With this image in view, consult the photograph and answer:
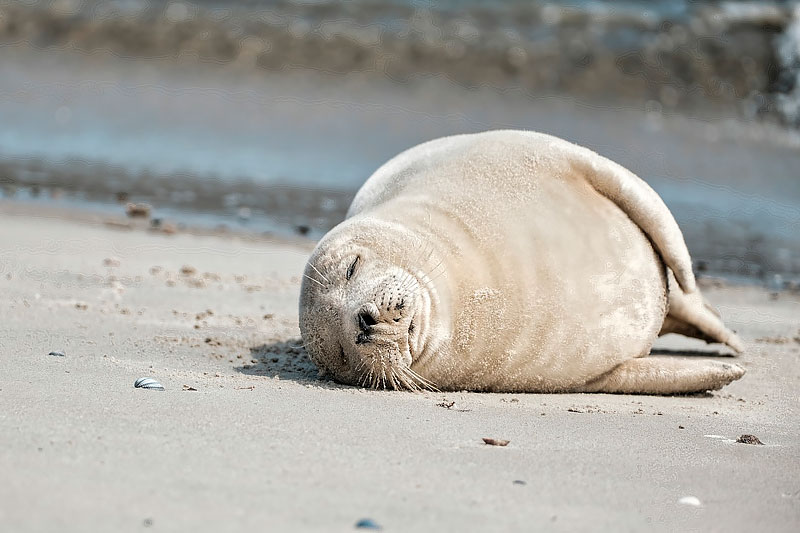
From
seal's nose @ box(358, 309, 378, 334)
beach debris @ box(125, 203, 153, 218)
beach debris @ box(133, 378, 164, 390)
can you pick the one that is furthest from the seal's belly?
beach debris @ box(125, 203, 153, 218)

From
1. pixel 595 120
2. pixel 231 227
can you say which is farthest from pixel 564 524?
pixel 595 120

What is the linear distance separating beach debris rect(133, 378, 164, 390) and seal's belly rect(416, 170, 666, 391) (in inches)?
38.8


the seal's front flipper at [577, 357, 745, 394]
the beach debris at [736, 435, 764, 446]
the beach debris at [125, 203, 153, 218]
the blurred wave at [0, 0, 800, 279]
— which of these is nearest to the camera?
the beach debris at [736, 435, 764, 446]

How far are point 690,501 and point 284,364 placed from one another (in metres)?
2.18

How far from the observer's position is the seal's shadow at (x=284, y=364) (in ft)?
15.2

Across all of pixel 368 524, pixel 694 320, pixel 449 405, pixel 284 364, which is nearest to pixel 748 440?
pixel 449 405

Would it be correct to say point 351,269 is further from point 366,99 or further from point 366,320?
point 366,99

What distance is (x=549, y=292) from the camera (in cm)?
464

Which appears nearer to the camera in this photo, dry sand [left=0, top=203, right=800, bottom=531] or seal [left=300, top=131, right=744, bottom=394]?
dry sand [left=0, top=203, right=800, bottom=531]

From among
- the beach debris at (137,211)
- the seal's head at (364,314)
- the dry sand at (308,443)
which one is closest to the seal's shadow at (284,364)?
the dry sand at (308,443)

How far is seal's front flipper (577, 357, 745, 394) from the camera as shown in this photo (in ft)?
15.6

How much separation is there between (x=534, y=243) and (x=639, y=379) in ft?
2.24

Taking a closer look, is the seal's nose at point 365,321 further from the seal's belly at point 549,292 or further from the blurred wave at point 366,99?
the blurred wave at point 366,99

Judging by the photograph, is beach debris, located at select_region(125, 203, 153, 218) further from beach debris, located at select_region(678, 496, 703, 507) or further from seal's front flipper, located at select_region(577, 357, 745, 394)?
beach debris, located at select_region(678, 496, 703, 507)
